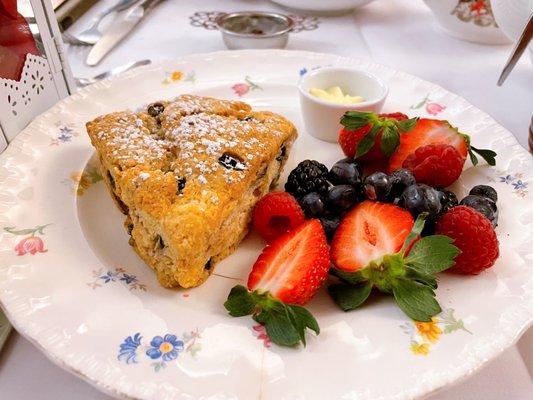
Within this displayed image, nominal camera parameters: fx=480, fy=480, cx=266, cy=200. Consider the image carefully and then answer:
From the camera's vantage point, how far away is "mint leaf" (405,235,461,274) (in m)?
0.99

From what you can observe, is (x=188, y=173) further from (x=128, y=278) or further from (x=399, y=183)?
(x=399, y=183)

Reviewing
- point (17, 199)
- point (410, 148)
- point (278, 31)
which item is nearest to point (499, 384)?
point (410, 148)

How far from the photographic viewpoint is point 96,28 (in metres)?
2.14

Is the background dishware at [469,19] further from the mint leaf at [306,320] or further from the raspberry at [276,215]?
the mint leaf at [306,320]

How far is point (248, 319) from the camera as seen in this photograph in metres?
0.98

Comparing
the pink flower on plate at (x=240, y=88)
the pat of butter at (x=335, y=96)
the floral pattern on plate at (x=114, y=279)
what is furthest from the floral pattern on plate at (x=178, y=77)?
the floral pattern on plate at (x=114, y=279)

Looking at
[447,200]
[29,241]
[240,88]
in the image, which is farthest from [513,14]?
[29,241]

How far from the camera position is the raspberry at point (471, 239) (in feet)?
3.36

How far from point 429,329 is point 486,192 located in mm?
493

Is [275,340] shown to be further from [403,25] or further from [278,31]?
[403,25]

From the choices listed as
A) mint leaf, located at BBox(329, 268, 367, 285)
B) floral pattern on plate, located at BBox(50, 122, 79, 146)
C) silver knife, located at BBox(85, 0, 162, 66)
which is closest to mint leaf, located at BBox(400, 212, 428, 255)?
mint leaf, located at BBox(329, 268, 367, 285)

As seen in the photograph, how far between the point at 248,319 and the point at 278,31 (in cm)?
145

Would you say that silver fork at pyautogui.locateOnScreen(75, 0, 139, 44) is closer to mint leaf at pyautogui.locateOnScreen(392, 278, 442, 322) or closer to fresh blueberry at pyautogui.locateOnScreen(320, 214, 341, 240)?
fresh blueberry at pyautogui.locateOnScreen(320, 214, 341, 240)

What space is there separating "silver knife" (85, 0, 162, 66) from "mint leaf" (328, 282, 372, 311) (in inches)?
56.9
